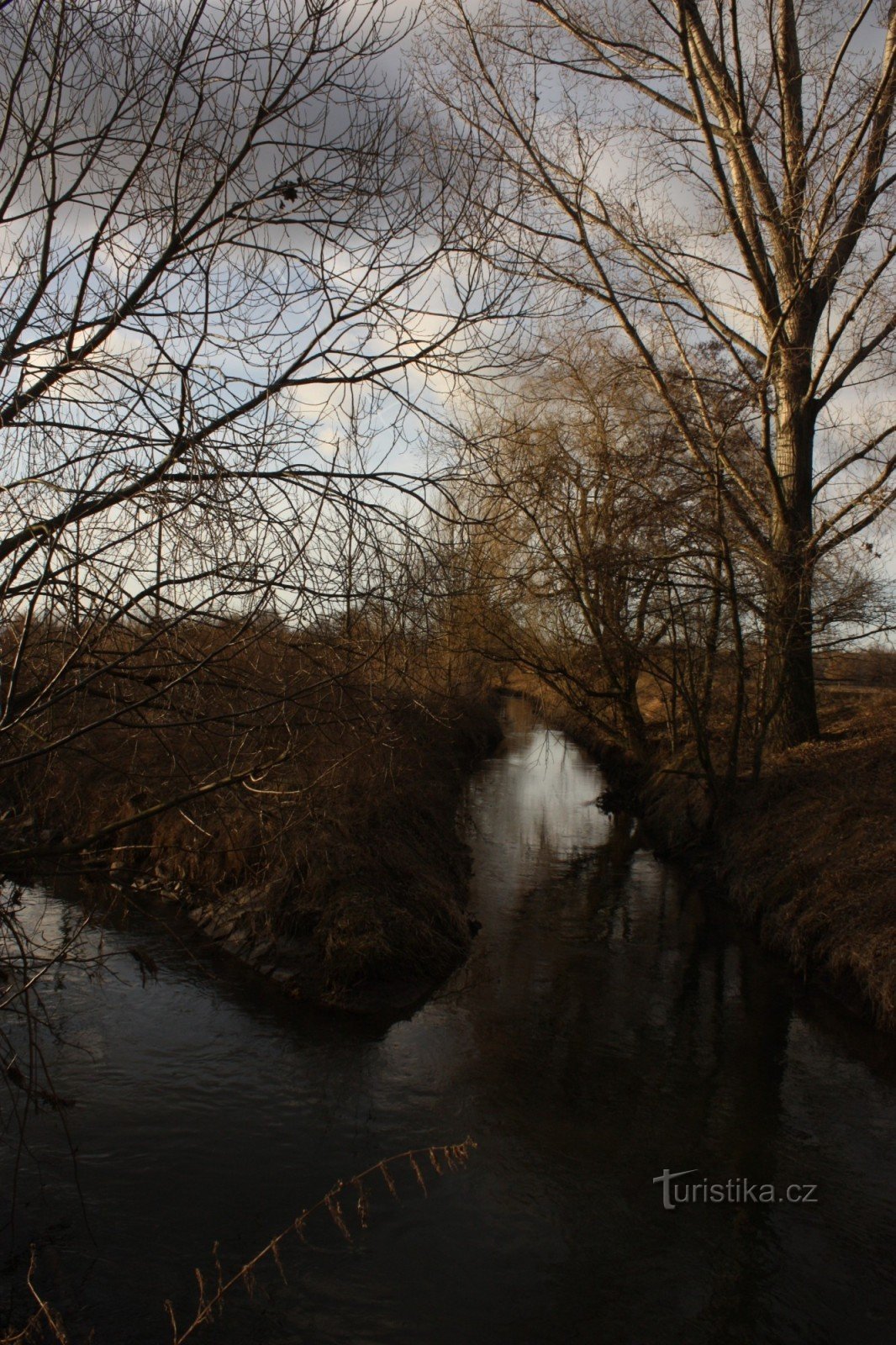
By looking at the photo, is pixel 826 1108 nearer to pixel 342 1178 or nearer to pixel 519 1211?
pixel 519 1211

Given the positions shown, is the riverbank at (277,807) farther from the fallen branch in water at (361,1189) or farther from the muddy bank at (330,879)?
the fallen branch in water at (361,1189)

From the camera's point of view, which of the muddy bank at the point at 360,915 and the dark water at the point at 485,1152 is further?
the muddy bank at the point at 360,915

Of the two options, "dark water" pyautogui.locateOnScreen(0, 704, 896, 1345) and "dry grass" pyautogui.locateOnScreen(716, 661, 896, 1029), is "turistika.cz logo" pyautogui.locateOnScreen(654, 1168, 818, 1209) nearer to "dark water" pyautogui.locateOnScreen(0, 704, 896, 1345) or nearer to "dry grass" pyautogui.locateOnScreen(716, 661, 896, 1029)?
"dark water" pyautogui.locateOnScreen(0, 704, 896, 1345)

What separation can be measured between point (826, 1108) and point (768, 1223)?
151 centimetres

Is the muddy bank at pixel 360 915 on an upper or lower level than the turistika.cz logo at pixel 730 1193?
upper

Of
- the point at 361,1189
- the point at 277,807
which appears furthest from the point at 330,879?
the point at 277,807

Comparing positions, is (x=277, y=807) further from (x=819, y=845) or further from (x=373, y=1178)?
(x=819, y=845)

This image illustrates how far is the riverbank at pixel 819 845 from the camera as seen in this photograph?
845cm

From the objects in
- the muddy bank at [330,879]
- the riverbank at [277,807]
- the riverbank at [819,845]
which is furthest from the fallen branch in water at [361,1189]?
the riverbank at [819,845]

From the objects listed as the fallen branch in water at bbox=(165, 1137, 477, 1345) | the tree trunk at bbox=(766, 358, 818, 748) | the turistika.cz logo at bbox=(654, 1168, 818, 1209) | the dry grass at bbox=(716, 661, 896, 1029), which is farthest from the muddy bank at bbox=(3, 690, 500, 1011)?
the tree trunk at bbox=(766, 358, 818, 748)

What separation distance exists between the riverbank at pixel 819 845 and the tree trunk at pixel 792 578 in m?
0.51

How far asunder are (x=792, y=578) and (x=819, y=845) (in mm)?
3668

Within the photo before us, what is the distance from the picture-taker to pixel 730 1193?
5543 mm

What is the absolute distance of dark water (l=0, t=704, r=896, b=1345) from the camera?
15.0 feet
